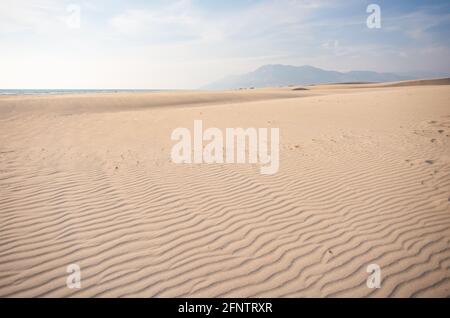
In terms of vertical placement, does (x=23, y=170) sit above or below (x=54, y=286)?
above

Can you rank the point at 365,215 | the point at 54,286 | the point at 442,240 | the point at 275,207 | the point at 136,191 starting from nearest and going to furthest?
1. the point at 54,286
2. the point at 442,240
3. the point at 365,215
4. the point at 275,207
5. the point at 136,191

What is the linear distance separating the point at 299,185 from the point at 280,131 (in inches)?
229

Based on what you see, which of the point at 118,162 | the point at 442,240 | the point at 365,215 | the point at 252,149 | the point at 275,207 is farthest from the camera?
the point at 252,149

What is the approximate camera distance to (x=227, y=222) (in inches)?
177

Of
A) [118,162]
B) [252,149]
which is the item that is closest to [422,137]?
[252,149]

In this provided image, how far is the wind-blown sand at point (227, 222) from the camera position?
3.23 m

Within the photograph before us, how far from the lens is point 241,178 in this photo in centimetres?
645

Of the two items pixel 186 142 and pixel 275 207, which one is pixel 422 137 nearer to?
pixel 275 207

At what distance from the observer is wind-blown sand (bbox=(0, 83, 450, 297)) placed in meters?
3.23

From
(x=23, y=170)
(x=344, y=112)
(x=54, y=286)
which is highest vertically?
(x=344, y=112)

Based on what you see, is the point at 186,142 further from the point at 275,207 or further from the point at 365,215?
the point at 365,215

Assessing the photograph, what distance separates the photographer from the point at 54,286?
314cm

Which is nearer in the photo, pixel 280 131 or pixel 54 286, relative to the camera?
pixel 54 286
